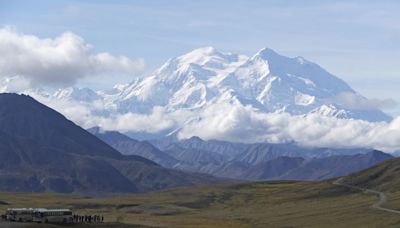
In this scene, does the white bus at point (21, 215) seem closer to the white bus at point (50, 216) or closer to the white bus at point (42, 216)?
the white bus at point (42, 216)

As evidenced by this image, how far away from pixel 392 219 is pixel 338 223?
1626cm

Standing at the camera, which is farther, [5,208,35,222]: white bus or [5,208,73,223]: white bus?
[5,208,35,222]: white bus

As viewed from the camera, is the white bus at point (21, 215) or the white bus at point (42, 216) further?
the white bus at point (21, 215)

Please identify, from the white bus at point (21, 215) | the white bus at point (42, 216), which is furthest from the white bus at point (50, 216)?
the white bus at point (21, 215)

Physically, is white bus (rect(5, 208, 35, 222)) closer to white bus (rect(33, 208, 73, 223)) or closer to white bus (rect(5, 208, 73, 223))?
white bus (rect(5, 208, 73, 223))

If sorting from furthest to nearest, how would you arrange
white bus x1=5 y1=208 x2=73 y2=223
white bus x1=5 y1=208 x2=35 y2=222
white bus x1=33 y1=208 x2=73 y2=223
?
1. white bus x1=5 y1=208 x2=35 y2=222
2. white bus x1=5 y1=208 x2=73 y2=223
3. white bus x1=33 y1=208 x2=73 y2=223

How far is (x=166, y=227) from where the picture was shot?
563 ft

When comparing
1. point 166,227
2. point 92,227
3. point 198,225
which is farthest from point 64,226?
point 198,225

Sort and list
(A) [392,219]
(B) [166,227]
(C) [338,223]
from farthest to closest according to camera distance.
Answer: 1. (C) [338,223]
2. (A) [392,219]
3. (B) [166,227]

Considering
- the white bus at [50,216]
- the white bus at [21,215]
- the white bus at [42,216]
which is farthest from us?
the white bus at [21,215]

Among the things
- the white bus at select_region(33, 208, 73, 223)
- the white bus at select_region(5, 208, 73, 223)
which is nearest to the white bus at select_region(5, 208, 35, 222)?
the white bus at select_region(5, 208, 73, 223)

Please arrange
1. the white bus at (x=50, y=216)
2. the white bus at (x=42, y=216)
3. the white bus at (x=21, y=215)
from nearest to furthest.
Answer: the white bus at (x=50, y=216) < the white bus at (x=42, y=216) < the white bus at (x=21, y=215)

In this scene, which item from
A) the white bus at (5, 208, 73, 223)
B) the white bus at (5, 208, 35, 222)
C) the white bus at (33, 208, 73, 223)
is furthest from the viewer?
the white bus at (5, 208, 35, 222)

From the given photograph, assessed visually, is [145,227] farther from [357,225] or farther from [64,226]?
[357,225]
